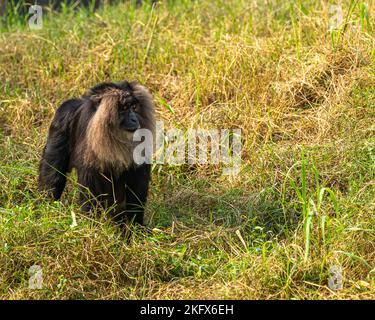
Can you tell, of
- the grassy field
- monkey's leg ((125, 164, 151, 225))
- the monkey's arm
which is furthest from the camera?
the monkey's arm

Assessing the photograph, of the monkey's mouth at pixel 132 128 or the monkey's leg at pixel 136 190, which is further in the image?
the monkey's leg at pixel 136 190

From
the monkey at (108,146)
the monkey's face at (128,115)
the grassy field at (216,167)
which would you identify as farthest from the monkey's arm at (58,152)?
the monkey's face at (128,115)

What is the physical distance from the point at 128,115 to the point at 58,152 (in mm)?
653

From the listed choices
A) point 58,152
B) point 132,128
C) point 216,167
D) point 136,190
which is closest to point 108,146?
point 132,128

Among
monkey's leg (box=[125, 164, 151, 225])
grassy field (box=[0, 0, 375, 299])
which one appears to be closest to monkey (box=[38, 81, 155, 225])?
monkey's leg (box=[125, 164, 151, 225])

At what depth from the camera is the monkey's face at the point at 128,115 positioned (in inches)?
207

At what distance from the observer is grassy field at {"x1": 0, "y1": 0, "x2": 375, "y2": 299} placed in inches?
Answer: 189

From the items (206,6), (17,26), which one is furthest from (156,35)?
(17,26)

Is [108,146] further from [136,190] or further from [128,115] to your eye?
[136,190]

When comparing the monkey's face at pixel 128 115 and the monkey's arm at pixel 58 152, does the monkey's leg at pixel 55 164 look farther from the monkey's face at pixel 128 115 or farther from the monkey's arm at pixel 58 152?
the monkey's face at pixel 128 115

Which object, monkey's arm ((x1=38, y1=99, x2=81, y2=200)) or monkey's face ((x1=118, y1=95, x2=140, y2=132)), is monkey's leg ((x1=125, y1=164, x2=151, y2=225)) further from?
monkey's arm ((x1=38, y1=99, x2=81, y2=200))

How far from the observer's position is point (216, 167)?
6.38 metres

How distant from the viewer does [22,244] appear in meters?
4.98

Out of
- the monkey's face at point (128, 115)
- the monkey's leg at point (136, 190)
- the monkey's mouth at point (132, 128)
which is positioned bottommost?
the monkey's leg at point (136, 190)
